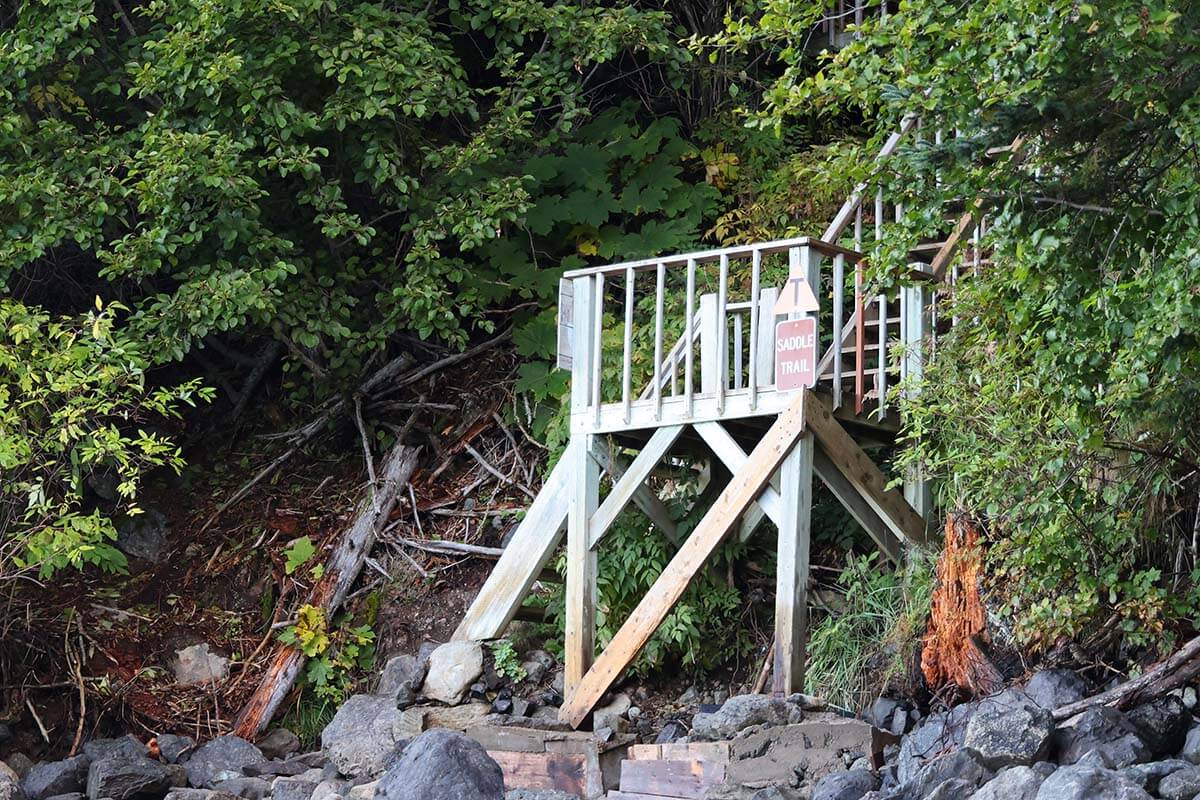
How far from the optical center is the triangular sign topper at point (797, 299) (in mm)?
8141

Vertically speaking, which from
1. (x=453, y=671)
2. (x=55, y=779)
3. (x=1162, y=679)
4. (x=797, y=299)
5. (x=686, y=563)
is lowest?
(x=55, y=779)

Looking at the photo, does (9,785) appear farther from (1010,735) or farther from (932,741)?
(1010,735)

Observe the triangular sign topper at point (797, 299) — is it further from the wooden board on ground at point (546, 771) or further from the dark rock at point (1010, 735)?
the wooden board on ground at point (546, 771)

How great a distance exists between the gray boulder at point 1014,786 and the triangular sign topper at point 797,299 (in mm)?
2875

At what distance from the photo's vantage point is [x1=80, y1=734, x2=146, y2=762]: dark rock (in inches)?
361

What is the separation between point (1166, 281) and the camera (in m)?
5.45

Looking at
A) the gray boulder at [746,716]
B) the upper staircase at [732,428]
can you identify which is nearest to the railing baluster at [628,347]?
the upper staircase at [732,428]

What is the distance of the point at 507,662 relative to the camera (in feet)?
30.1

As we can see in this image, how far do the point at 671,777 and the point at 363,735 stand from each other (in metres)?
2.10

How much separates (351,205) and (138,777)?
467 centimetres

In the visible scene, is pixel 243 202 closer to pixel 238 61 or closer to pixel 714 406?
pixel 238 61

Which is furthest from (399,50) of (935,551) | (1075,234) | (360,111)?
(1075,234)

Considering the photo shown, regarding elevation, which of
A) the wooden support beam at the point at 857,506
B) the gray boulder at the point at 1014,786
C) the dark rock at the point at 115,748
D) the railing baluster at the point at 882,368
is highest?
the railing baluster at the point at 882,368

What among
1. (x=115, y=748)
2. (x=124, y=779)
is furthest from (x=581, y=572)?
(x=115, y=748)
